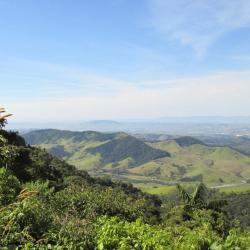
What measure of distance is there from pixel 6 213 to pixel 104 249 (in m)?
3.45

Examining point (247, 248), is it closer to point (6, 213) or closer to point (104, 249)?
point (104, 249)

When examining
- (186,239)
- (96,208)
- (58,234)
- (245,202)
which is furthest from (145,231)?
(245,202)

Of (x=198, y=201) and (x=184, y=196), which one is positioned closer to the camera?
(x=198, y=201)

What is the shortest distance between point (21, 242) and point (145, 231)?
19.0 feet

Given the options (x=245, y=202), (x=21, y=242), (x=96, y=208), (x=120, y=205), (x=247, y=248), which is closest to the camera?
(x=21, y=242)

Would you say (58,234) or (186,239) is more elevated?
(58,234)

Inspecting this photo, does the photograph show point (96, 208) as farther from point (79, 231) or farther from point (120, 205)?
point (79, 231)

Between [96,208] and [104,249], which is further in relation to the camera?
[96,208]

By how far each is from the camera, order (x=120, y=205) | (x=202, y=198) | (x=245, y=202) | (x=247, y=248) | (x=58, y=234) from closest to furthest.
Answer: (x=58, y=234) < (x=247, y=248) < (x=120, y=205) < (x=202, y=198) < (x=245, y=202)

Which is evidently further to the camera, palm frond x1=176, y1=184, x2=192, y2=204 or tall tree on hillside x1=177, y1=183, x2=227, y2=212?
palm frond x1=176, y1=184, x2=192, y2=204

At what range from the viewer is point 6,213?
13.3 m

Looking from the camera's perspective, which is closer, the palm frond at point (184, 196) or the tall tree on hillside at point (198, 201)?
the tall tree on hillside at point (198, 201)

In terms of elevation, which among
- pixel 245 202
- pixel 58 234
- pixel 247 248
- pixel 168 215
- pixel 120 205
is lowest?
pixel 245 202

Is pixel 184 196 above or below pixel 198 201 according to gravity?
above
